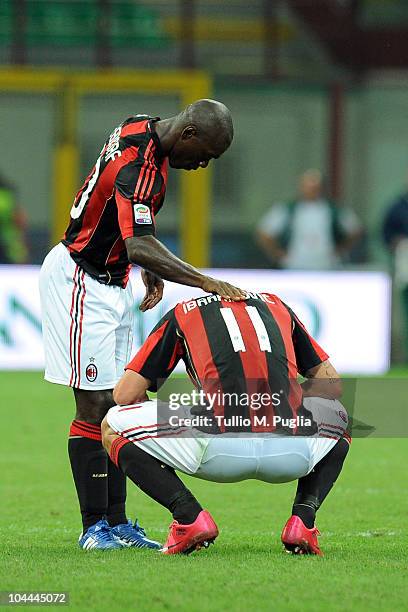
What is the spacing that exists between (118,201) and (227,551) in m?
1.46

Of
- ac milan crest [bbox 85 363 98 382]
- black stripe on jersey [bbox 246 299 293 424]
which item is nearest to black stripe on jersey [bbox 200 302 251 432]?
black stripe on jersey [bbox 246 299 293 424]

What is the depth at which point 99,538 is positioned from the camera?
5.54 meters

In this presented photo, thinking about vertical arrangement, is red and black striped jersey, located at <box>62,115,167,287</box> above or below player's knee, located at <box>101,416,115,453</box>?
above

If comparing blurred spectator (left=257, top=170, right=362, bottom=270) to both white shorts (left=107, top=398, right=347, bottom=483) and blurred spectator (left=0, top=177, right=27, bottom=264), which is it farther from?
white shorts (left=107, top=398, right=347, bottom=483)

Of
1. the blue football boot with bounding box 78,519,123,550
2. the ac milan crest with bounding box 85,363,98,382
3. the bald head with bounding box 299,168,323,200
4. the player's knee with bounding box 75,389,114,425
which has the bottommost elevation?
the bald head with bounding box 299,168,323,200

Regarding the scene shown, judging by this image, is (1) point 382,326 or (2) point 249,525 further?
(1) point 382,326

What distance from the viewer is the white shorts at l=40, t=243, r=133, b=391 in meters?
5.69

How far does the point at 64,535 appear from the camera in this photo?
595 centimetres

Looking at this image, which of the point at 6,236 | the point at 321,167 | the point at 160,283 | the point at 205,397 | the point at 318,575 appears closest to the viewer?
the point at 318,575

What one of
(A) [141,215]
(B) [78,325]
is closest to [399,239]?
(B) [78,325]

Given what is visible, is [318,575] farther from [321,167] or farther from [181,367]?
[321,167]

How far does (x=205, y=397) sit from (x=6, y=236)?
35.8ft

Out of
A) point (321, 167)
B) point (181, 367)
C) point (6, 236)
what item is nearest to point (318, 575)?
point (181, 367)

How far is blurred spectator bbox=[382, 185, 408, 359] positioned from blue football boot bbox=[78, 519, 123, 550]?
947 cm
